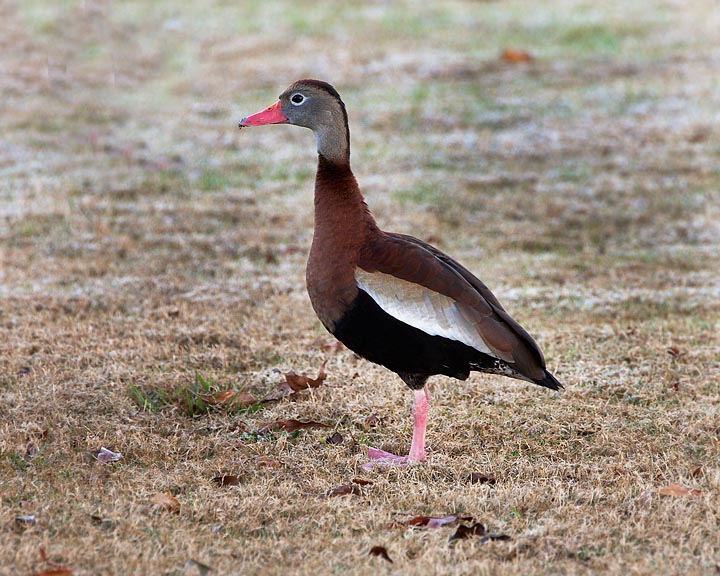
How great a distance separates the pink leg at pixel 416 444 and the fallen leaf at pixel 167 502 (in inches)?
39.3

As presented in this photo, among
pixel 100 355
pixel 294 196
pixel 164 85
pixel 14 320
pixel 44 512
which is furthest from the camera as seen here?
pixel 164 85

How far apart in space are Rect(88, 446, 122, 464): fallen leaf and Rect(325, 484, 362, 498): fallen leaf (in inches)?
43.4

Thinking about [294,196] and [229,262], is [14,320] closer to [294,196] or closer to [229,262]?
[229,262]

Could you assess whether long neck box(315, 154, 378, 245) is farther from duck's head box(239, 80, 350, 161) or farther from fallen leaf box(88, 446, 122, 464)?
fallen leaf box(88, 446, 122, 464)

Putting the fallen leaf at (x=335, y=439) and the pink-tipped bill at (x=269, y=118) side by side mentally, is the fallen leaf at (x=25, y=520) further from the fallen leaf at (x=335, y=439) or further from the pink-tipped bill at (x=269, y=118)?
the pink-tipped bill at (x=269, y=118)

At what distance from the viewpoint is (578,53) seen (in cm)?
1584

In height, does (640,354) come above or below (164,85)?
below

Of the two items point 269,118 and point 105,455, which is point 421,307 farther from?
point 105,455

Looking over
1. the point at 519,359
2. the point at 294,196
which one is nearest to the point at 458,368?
the point at 519,359

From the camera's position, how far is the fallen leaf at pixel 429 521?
4001 millimetres

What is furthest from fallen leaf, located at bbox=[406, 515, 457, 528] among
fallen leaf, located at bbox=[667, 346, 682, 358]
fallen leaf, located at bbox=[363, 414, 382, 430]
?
fallen leaf, located at bbox=[667, 346, 682, 358]

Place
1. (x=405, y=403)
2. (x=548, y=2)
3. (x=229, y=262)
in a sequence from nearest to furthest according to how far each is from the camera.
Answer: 1. (x=405, y=403)
2. (x=229, y=262)
3. (x=548, y=2)

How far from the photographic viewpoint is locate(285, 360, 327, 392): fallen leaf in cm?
556

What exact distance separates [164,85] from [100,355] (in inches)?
401
